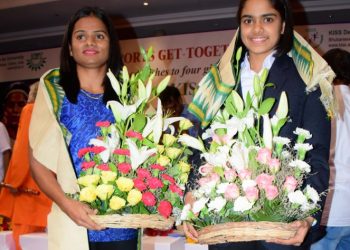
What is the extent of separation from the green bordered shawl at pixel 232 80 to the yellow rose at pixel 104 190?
0.37 metres

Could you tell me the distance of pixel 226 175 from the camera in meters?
1.46

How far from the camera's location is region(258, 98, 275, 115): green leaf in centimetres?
154

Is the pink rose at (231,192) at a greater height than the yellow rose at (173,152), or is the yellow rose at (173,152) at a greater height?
the yellow rose at (173,152)

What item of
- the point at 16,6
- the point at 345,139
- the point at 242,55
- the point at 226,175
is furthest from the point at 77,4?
the point at 226,175

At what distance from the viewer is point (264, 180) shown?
55.2 inches

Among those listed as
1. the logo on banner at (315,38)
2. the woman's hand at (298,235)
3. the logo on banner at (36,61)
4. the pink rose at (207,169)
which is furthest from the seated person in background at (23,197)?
the logo on banner at (36,61)

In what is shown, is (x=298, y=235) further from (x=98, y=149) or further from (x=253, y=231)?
(x=98, y=149)

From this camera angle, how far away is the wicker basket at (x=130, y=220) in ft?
5.57

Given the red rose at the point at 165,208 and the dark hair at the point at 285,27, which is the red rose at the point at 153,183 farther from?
the dark hair at the point at 285,27

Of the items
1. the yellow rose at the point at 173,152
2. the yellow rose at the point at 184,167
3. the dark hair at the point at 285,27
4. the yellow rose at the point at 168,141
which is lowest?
the yellow rose at the point at 184,167

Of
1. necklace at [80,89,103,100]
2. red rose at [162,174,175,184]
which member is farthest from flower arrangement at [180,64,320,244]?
necklace at [80,89,103,100]

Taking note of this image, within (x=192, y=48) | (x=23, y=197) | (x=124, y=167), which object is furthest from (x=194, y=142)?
(x=192, y=48)

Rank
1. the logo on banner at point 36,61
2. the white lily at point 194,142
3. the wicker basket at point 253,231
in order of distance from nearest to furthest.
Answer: the wicker basket at point 253,231 → the white lily at point 194,142 → the logo on banner at point 36,61

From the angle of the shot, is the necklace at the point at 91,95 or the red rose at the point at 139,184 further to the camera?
the necklace at the point at 91,95
